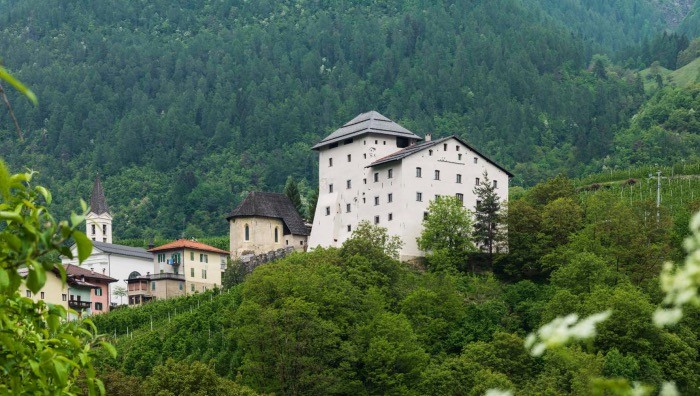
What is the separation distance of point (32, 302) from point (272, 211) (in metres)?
95.3

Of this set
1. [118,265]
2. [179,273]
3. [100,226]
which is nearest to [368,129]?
[179,273]

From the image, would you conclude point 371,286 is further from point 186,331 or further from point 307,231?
point 307,231

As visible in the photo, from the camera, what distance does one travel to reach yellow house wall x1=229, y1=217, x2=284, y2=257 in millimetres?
107688

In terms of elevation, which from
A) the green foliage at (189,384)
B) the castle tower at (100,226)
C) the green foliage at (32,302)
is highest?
the castle tower at (100,226)

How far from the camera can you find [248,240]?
108 metres

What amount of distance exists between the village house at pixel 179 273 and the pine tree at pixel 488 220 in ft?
131

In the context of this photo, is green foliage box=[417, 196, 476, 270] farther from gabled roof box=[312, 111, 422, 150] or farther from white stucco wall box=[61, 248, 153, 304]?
white stucco wall box=[61, 248, 153, 304]

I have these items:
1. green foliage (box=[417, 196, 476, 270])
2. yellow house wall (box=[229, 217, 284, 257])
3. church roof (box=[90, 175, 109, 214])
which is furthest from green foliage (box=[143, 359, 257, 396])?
church roof (box=[90, 175, 109, 214])

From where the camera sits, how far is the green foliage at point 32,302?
34.8 feet

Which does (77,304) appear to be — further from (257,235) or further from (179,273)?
(257,235)

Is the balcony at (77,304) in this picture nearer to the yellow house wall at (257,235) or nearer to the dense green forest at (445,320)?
the dense green forest at (445,320)

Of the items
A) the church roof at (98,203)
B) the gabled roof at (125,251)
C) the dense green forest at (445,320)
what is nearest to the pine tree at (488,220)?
the dense green forest at (445,320)

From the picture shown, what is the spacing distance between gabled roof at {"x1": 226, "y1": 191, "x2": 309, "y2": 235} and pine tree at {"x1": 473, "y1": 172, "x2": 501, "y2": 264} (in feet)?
60.9

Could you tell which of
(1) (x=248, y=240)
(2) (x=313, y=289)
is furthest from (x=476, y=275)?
(1) (x=248, y=240)
